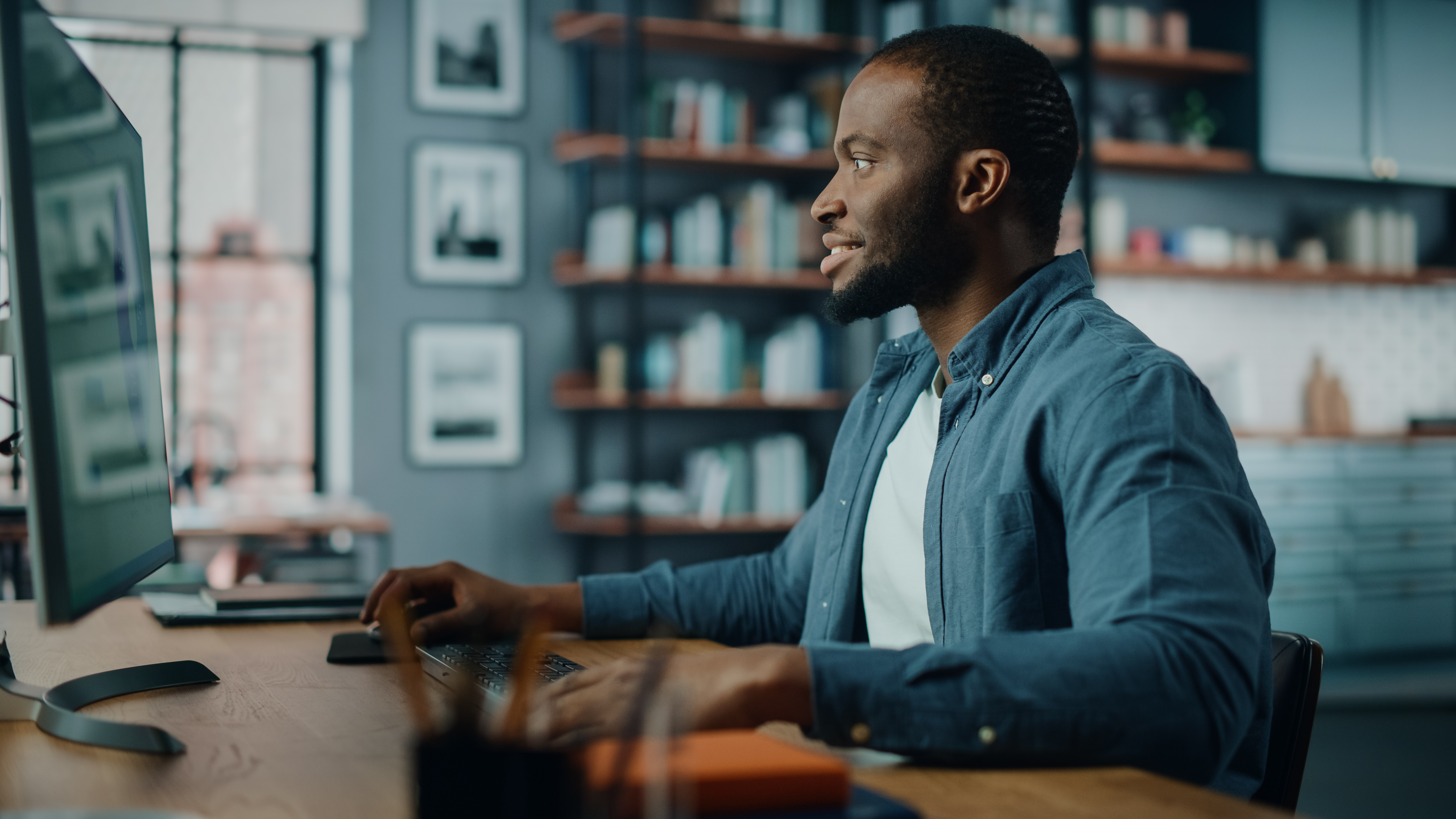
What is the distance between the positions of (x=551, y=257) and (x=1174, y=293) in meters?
2.80

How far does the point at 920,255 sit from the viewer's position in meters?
1.39

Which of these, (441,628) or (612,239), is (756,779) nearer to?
(441,628)

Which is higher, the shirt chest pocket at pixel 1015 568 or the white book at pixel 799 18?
the white book at pixel 799 18

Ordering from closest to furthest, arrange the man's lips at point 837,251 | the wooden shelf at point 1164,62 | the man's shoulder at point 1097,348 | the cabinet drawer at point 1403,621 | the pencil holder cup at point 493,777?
the pencil holder cup at point 493,777, the man's shoulder at point 1097,348, the man's lips at point 837,251, the wooden shelf at point 1164,62, the cabinet drawer at point 1403,621

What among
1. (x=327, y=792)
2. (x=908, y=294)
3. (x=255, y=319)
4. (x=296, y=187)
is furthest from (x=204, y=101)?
(x=327, y=792)

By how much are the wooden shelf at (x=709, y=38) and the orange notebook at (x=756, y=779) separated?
404 centimetres


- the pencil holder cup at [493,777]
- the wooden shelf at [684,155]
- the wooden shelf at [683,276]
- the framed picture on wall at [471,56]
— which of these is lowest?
the pencil holder cup at [493,777]

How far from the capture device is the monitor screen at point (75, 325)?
807 millimetres

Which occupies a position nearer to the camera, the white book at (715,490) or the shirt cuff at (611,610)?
A: the shirt cuff at (611,610)

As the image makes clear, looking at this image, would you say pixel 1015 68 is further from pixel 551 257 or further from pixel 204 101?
pixel 204 101

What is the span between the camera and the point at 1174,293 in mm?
5516

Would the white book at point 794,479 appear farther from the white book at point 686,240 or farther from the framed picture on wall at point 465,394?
the framed picture on wall at point 465,394

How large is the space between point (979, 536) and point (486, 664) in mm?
487

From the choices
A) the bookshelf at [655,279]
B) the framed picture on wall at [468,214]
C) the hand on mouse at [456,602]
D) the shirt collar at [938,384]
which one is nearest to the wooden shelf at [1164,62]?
the bookshelf at [655,279]
